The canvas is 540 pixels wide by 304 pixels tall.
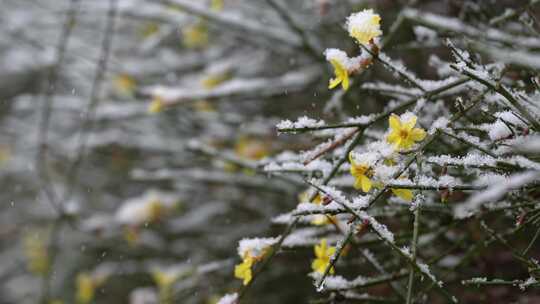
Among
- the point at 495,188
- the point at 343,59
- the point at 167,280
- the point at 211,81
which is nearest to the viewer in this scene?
the point at 495,188

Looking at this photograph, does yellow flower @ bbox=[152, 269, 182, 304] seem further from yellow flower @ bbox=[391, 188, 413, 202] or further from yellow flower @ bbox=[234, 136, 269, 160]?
yellow flower @ bbox=[391, 188, 413, 202]

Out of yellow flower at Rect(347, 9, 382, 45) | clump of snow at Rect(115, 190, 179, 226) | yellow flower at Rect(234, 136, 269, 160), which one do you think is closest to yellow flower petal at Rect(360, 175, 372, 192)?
yellow flower at Rect(347, 9, 382, 45)

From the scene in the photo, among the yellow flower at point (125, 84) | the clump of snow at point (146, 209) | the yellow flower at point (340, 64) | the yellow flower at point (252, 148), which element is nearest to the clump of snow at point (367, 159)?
the yellow flower at point (340, 64)

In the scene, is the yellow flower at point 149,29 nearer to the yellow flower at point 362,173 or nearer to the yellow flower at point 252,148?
the yellow flower at point 252,148

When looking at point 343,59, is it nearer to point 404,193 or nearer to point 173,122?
point 404,193

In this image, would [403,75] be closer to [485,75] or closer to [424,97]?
[424,97]

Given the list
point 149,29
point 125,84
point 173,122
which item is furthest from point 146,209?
point 149,29

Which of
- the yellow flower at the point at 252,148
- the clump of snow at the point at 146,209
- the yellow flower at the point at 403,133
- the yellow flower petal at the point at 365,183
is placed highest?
the yellow flower at the point at 403,133
